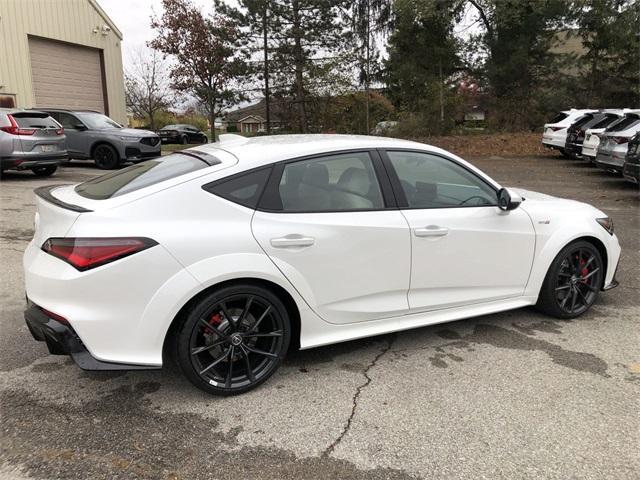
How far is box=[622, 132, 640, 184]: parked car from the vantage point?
9.84 m

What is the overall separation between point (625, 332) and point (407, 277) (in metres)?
1.95

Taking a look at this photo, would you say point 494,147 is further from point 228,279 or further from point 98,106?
point 228,279

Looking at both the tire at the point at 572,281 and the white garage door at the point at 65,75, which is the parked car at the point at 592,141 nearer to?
the tire at the point at 572,281

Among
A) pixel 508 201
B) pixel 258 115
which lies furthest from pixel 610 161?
pixel 258 115

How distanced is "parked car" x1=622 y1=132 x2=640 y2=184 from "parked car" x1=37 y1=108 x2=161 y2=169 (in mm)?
11543

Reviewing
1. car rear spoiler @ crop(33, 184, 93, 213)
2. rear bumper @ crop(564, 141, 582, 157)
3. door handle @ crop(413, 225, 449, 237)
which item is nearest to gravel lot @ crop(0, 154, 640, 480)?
door handle @ crop(413, 225, 449, 237)

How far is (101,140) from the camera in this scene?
45.5ft

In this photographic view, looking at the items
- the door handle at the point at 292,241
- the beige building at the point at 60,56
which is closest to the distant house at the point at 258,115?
the beige building at the point at 60,56

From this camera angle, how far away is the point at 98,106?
20047 mm

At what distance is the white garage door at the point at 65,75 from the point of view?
17.6m

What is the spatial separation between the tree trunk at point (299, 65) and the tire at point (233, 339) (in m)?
22.5

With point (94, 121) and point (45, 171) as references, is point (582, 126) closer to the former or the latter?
point (94, 121)

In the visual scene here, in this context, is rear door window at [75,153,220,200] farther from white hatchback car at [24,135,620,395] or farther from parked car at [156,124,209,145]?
parked car at [156,124,209,145]

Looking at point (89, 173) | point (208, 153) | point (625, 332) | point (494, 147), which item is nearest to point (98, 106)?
point (89, 173)
